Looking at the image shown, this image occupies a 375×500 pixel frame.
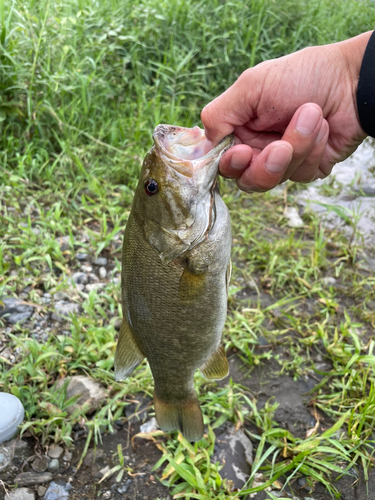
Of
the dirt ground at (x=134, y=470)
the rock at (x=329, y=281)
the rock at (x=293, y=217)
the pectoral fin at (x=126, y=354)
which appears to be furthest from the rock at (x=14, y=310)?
the rock at (x=293, y=217)

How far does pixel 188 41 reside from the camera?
16.8 feet

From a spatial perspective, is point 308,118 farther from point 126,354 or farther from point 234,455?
point 234,455

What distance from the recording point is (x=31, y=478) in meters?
2.21

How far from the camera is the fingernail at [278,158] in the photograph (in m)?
1.83

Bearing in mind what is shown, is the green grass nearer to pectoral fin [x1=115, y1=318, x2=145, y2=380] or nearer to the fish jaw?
pectoral fin [x1=115, y1=318, x2=145, y2=380]

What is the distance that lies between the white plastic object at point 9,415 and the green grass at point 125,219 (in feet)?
0.25

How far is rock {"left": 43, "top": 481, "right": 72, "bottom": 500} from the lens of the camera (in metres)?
2.17

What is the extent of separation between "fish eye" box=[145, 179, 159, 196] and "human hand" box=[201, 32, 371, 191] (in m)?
0.35

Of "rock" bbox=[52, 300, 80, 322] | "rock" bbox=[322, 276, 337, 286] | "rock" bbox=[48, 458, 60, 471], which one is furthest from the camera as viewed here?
"rock" bbox=[322, 276, 337, 286]

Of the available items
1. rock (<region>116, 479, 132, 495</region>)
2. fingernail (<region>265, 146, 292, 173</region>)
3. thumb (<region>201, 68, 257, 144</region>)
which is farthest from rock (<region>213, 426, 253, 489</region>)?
thumb (<region>201, 68, 257, 144</region>)

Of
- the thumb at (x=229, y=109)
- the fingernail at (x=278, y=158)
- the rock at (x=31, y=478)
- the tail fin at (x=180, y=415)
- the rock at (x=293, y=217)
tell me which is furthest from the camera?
the rock at (x=293, y=217)

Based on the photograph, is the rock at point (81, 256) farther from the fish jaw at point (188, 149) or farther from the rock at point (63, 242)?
the fish jaw at point (188, 149)

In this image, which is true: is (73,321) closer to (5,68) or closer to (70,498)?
(70,498)

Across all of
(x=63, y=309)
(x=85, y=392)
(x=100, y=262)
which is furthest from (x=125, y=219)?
(x=85, y=392)
